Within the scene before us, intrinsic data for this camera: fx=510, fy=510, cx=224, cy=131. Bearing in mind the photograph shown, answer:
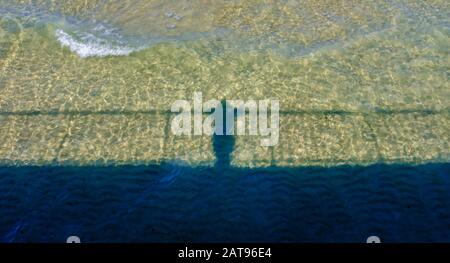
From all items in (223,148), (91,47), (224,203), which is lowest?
(224,203)

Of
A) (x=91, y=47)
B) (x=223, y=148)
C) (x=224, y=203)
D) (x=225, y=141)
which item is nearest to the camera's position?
(x=224, y=203)

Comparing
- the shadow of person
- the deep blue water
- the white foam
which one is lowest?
the deep blue water

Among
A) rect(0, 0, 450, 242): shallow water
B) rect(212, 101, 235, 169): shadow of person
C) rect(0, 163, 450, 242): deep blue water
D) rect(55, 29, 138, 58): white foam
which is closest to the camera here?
rect(0, 163, 450, 242): deep blue water

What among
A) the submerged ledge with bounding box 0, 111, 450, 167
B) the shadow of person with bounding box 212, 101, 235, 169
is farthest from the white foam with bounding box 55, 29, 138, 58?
the shadow of person with bounding box 212, 101, 235, 169

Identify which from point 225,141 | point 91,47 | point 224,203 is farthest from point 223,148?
point 91,47

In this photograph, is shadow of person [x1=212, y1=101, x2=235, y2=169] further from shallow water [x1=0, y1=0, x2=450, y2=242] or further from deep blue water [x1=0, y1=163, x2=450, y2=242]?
deep blue water [x1=0, y1=163, x2=450, y2=242]

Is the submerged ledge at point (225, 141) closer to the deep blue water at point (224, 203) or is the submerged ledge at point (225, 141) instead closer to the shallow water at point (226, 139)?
the shallow water at point (226, 139)

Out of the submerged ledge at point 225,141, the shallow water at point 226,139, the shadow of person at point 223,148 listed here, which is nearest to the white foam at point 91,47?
the shallow water at point 226,139

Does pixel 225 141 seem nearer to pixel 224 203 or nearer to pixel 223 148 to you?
pixel 223 148
